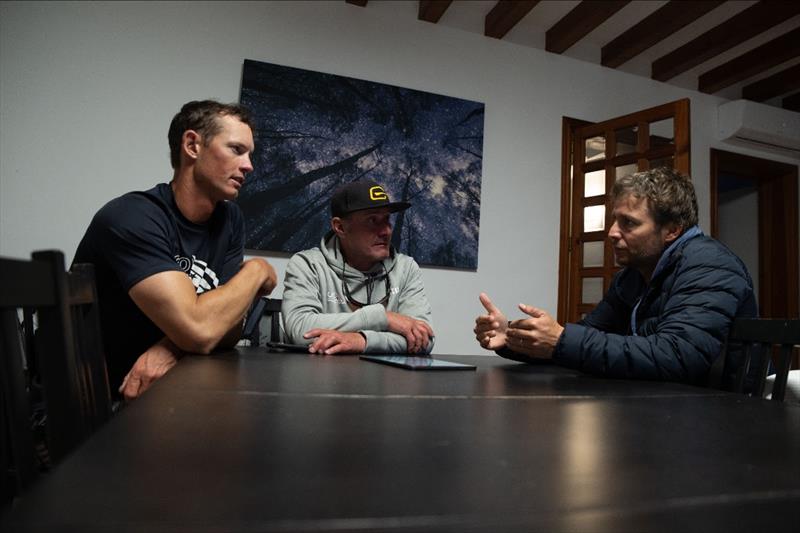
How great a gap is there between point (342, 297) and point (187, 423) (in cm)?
141

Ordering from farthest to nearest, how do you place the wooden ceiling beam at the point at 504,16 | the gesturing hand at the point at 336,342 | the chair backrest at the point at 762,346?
the wooden ceiling beam at the point at 504,16 < the gesturing hand at the point at 336,342 < the chair backrest at the point at 762,346

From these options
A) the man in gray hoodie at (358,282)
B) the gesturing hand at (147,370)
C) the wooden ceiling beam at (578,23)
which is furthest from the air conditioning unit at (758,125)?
the gesturing hand at (147,370)

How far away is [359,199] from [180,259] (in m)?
0.65

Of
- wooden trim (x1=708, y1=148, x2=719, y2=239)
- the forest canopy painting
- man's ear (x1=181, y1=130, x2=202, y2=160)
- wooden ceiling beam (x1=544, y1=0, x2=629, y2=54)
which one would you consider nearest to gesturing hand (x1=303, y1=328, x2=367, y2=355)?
man's ear (x1=181, y1=130, x2=202, y2=160)

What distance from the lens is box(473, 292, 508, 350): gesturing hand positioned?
5.43ft

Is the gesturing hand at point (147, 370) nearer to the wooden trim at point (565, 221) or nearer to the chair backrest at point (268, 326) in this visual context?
the chair backrest at point (268, 326)

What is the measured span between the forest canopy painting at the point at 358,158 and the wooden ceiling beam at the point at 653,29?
1.17m

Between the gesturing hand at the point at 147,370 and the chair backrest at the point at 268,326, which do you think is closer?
the gesturing hand at the point at 147,370

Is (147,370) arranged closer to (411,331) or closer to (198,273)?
(198,273)

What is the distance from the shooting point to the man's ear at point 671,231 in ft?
5.72

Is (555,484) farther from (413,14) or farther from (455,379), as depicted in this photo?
(413,14)

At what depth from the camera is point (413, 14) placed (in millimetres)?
3617

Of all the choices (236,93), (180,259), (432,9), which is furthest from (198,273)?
(432,9)

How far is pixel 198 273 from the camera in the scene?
5.44 ft
